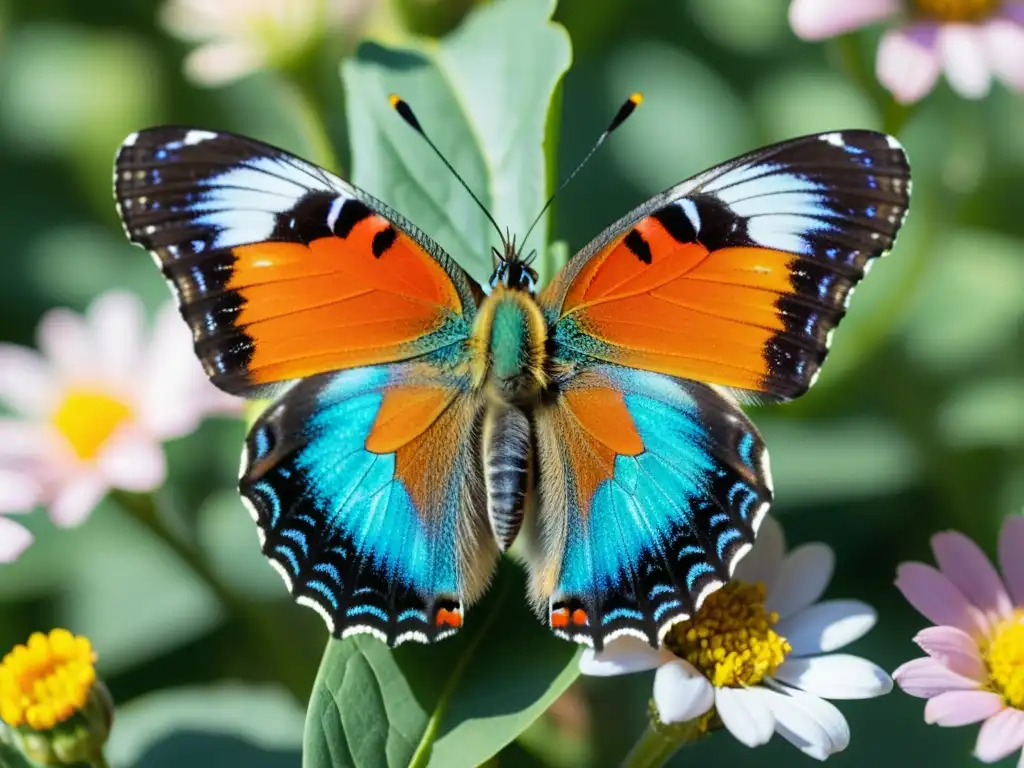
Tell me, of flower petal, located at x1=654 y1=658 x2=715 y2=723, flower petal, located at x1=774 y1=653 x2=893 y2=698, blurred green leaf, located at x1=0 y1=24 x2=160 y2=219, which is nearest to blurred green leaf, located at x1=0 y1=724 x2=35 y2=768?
flower petal, located at x1=654 y1=658 x2=715 y2=723

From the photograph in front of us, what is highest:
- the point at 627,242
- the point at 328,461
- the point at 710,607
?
the point at 627,242

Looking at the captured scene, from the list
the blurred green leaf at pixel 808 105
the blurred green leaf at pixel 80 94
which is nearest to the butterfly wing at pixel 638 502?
the blurred green leaf at pixel 808 105

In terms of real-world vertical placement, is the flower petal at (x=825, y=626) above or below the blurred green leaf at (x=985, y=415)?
above

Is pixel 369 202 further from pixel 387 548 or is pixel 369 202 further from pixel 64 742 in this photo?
pixel 64 742

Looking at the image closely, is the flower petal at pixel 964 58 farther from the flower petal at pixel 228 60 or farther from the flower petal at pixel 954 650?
the flower petal at pixel 228 60

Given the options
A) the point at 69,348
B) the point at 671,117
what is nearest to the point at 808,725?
the point at 69,348

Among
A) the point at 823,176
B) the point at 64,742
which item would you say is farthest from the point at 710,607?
the point at 64,742

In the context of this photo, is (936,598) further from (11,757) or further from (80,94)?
(80,94)
